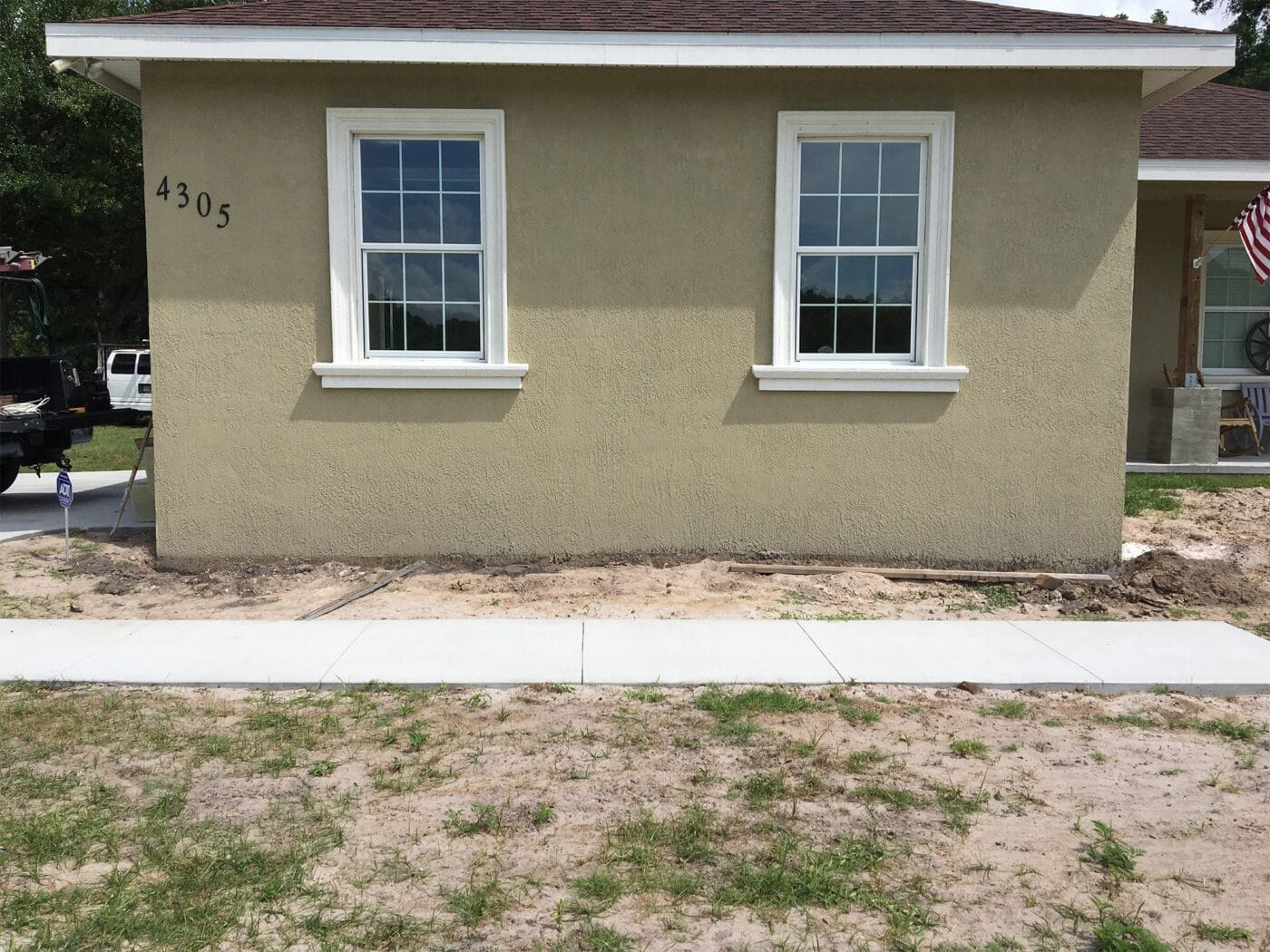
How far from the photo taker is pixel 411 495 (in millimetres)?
8156

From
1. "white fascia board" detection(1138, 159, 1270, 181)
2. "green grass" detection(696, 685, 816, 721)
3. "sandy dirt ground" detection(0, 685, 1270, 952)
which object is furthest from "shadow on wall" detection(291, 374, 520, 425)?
"white fascia board" detection(1138, 159, 1270, 181)

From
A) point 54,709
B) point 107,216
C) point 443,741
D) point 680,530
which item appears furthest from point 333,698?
point 107,216

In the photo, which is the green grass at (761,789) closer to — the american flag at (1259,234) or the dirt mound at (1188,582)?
the dirt mound at (1188,582)

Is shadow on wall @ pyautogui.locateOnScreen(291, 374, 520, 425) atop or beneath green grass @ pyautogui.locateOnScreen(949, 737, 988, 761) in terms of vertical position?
atop

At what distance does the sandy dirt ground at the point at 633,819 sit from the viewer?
321 centimetres

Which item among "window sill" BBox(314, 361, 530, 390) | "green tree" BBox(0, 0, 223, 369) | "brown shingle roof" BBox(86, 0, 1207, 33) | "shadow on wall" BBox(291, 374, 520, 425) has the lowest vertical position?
"shadow on wall" BBox(291, 374, 520, 425)

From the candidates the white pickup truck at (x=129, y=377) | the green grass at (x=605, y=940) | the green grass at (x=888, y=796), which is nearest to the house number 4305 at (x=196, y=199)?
the green grass at (x=888, y=796)

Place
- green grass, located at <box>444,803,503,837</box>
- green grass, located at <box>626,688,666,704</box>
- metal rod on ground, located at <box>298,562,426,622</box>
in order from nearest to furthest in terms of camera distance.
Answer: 1. green grass, located at <box>444,803,503,837</box>
2. green grass, located at <box>626,688,666,704</box>
3. metal rod on ground, located at <box>298,562,426,622</box>

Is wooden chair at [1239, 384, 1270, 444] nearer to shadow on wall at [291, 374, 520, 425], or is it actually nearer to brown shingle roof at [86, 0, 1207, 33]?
brown shingle roof at [86, 0, 1207, 33]

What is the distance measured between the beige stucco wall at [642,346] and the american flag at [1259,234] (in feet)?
12.2

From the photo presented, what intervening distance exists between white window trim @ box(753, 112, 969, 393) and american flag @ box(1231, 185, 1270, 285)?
4.66m

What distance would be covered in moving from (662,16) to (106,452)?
14.2m

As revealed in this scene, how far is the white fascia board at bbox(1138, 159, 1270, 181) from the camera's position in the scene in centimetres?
1210

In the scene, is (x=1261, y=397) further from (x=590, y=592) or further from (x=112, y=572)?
(x=112, y=572)
